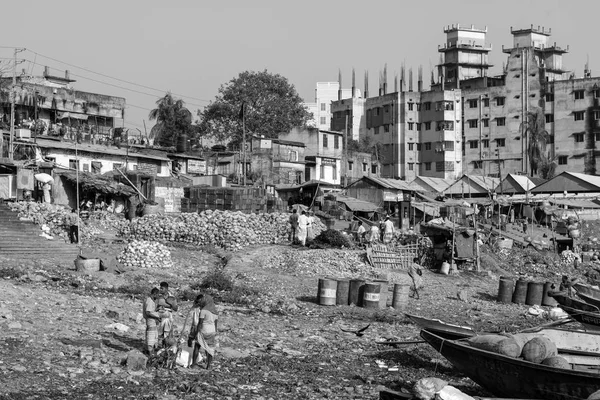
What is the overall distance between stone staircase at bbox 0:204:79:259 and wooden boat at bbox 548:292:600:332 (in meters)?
14.8

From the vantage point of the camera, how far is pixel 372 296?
21.8m

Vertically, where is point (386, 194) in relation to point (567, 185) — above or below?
below

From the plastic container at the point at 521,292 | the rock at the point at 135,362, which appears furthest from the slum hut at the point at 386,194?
the rock at the point at 135,362

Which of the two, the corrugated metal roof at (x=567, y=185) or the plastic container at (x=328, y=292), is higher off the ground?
the corrugated metal roof at (x=567, y=185)

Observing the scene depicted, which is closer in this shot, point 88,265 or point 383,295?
point 383,295

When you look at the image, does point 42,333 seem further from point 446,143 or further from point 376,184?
point 446,143

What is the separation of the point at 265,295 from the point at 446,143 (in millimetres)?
60321

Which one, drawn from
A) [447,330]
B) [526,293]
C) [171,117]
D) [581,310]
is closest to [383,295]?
[581,310]

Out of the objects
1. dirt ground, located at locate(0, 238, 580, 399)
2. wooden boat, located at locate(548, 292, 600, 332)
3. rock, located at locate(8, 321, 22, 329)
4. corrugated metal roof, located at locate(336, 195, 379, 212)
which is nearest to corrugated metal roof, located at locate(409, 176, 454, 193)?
corrugated metal roof, located at locate(336, 195, 379, 212)

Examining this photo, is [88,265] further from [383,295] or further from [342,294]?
[383,295]

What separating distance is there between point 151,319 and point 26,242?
14.2 metres

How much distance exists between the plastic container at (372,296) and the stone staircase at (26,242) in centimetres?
1025

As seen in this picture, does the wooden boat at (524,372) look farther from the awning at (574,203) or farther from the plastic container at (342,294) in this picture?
the awning at (574,203)

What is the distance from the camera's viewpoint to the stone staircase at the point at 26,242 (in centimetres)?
2645
